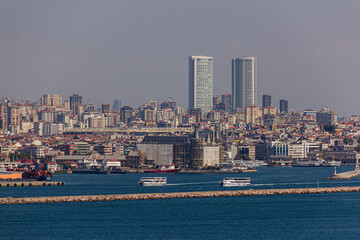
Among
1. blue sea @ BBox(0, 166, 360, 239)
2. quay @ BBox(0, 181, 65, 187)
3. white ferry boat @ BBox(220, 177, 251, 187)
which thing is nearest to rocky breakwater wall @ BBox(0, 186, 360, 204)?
blue sea @ BBox(0, 166, 360, 239)

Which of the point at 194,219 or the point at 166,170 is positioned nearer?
the point at 194,219

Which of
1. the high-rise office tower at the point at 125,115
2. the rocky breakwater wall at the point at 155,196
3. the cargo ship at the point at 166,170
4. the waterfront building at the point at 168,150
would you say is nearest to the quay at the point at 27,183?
the rocky breakwater wall at the point at 155,196

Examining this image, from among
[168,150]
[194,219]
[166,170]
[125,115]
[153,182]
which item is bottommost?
[194,219]

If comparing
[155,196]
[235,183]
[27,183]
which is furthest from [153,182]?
[155,196]

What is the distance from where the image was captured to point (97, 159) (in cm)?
9531

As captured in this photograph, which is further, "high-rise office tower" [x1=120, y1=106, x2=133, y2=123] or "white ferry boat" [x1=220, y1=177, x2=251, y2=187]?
"high-rise office tower" [x1=120, y1=106, x2=133, y2=123]

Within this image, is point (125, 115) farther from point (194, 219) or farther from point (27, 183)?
point (194, 219)

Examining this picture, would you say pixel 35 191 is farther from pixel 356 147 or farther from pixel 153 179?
pixel 356 147

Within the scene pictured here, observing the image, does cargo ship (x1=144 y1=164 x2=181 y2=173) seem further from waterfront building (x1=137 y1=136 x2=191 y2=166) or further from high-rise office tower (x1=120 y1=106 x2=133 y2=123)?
high-rise office tower (x1=120 y1=106 x2=133 y2=123)

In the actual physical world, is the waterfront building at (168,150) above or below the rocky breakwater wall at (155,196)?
above

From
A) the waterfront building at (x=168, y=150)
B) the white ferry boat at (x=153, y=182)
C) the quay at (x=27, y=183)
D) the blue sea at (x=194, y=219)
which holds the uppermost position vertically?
the waterfront building at (x=168, y=150)

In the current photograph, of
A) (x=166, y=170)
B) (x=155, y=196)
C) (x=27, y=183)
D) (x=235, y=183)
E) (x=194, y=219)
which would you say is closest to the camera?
(x=194, y=219)

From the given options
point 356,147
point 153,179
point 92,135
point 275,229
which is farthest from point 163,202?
point 92,135

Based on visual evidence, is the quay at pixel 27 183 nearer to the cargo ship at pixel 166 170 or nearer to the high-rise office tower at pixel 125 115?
the cargo ship at pixel 166 170
